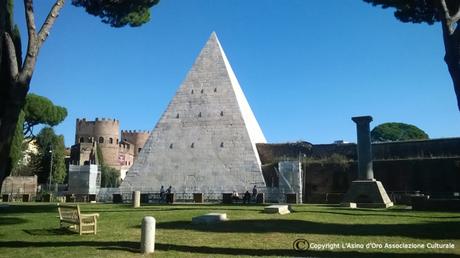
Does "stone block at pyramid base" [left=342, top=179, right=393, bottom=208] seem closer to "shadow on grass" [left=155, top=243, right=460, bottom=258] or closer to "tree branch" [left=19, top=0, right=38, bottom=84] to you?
"shadow on grass" [left=155, top=243, right=460, bottom=258]

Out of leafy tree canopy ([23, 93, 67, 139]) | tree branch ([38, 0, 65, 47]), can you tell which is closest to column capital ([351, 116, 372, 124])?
tree branch ([38, 0, 65, 47])

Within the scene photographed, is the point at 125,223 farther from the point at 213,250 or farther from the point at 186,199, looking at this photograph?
the point at 186,199

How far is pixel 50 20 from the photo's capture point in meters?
7.64

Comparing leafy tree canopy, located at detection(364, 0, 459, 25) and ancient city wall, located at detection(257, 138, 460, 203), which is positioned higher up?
leafy tree canopy, located at detection(364, 0, 459, 25)

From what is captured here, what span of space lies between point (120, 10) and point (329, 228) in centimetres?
774

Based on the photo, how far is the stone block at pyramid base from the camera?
17156mm

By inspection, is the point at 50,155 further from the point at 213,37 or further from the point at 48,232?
the point at 48,232

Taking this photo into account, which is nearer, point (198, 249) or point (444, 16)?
point (198, 249)

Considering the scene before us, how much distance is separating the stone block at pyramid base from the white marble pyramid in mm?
7484

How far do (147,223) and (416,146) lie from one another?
23222 millimetres

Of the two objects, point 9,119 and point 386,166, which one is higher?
point 386,166

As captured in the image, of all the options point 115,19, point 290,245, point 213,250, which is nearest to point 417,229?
point 290,245

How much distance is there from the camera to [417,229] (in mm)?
8312
